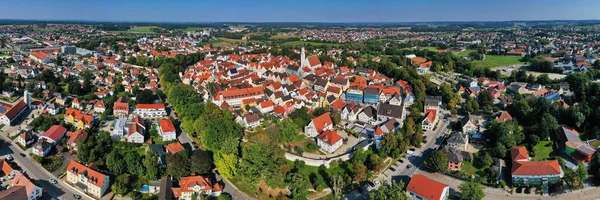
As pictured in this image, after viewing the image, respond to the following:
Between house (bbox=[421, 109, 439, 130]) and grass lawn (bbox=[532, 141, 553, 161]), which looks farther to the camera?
house (bbox=[421, 109, 439, 130])

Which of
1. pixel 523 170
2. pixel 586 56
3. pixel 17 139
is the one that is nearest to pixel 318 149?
pixel 523 170

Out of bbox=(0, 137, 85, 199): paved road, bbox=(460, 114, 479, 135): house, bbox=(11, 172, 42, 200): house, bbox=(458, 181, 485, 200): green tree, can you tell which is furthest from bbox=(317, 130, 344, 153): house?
bbox=(11, 172, 42, 200): house

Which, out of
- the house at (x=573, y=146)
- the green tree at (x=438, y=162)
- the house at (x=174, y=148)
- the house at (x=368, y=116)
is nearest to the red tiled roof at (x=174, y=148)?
the house at (x=174, y=148)

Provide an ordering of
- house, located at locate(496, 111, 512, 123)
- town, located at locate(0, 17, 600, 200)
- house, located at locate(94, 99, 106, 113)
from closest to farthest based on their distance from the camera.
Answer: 1. town, located at locate(0, 17, 600, 200)
2. house, located at locate(496, 111, 512, 123)
3. house, located at locate(94, 99, 106, 113)

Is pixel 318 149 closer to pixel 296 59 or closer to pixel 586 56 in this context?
pixel 296 59

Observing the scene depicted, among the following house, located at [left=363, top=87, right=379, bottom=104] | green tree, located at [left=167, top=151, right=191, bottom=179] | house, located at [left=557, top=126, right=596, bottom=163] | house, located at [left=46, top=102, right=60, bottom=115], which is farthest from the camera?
house, located at [left=363, top=87, right=379, bottom=104]

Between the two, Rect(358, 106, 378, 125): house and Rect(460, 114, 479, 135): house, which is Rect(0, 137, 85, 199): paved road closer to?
Rect(358, 106, 378, 125): house

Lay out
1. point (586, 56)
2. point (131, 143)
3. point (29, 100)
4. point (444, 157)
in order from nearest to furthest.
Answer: point (444, 157)
point (131, 143)
point (29, 100)
point (586, 56)

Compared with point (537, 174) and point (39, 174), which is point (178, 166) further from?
point (537, 174)
